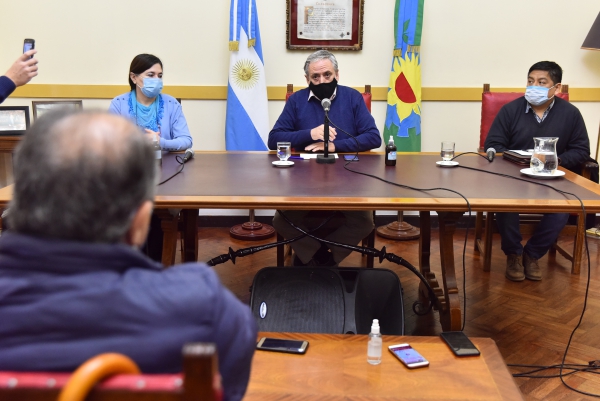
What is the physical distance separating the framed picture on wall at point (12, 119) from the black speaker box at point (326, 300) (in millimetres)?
2533

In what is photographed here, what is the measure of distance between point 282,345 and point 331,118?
171 centimetres

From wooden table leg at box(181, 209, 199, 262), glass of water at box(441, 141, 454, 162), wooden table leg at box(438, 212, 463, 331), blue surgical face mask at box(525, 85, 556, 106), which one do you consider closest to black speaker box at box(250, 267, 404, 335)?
wooden table leg at box(438, 212, 463, 331)

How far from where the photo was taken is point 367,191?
2039 millimetres

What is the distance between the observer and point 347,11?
401cm

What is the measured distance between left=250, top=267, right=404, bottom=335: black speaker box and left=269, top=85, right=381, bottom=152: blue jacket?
986 mm

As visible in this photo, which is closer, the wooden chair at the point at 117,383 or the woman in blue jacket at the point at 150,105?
the wooden chair at the point at 117,383

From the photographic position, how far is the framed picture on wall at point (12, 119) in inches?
152

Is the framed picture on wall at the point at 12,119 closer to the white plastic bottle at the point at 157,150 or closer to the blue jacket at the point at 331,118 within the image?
the white plastic bottle at the point at 157,150

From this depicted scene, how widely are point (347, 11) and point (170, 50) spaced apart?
1.29 m

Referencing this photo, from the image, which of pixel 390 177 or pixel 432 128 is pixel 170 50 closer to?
pixel 432 128

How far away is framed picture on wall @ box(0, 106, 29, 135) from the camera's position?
3.86 meters

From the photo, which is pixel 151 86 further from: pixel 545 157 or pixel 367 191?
pixel 545 157

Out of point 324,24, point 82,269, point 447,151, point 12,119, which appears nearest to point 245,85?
point 324,24

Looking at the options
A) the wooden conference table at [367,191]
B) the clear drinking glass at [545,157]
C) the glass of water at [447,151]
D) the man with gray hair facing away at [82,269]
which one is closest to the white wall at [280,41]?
the wooden conference table at [367,191]
